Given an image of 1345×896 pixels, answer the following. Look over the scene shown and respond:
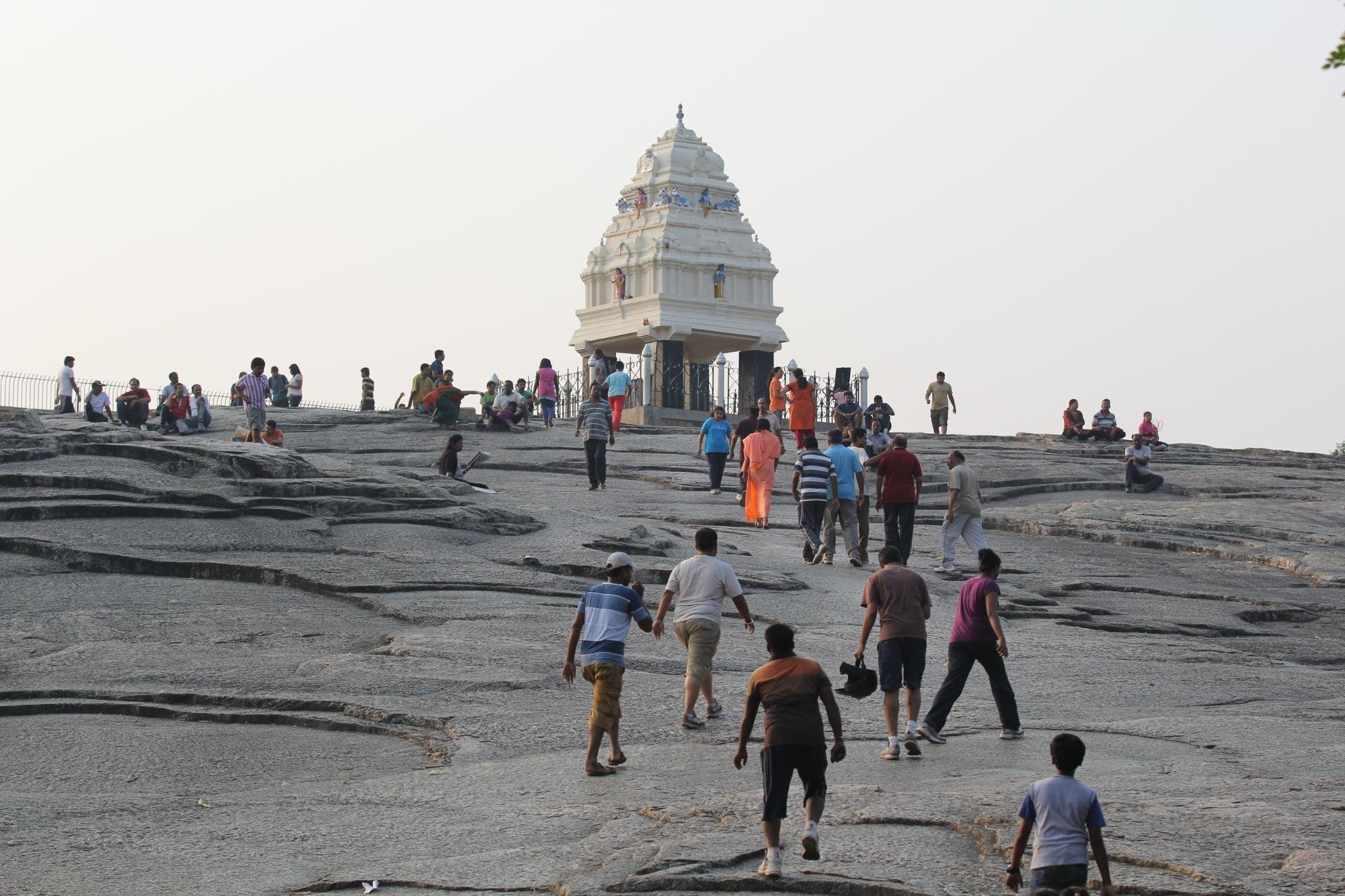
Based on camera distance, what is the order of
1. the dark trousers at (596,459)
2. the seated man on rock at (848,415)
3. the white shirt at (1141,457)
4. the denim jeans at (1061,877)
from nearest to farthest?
the denim jeans at (1061,877) → the dark trousers at (596,459) → the white shirt at (1141,457) → the seated man on rock at (848,415)

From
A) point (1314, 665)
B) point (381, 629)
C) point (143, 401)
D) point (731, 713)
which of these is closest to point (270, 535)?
point (381, 629)

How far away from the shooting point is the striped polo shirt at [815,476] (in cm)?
1977

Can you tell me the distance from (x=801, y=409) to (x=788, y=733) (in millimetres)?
17931

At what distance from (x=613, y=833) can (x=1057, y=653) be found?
7554 mm

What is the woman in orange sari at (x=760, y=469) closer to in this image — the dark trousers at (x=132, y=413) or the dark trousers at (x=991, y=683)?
the dark trousers at (x=991, y=683)

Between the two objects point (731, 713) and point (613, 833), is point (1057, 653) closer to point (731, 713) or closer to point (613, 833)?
point (731, 713)

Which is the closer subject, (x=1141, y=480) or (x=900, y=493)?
(x=900, y=493)

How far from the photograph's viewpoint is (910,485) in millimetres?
19672

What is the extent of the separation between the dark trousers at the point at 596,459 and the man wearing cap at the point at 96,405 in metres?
11.3

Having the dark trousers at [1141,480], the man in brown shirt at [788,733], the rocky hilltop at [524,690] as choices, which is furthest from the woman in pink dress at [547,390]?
the man in brown shirt at [788,733]

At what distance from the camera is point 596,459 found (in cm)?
2589

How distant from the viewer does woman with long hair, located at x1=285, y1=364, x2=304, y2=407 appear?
41.6m

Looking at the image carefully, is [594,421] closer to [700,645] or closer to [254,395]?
[254,395]

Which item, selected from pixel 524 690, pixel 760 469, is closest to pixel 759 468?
pixel 760 469
